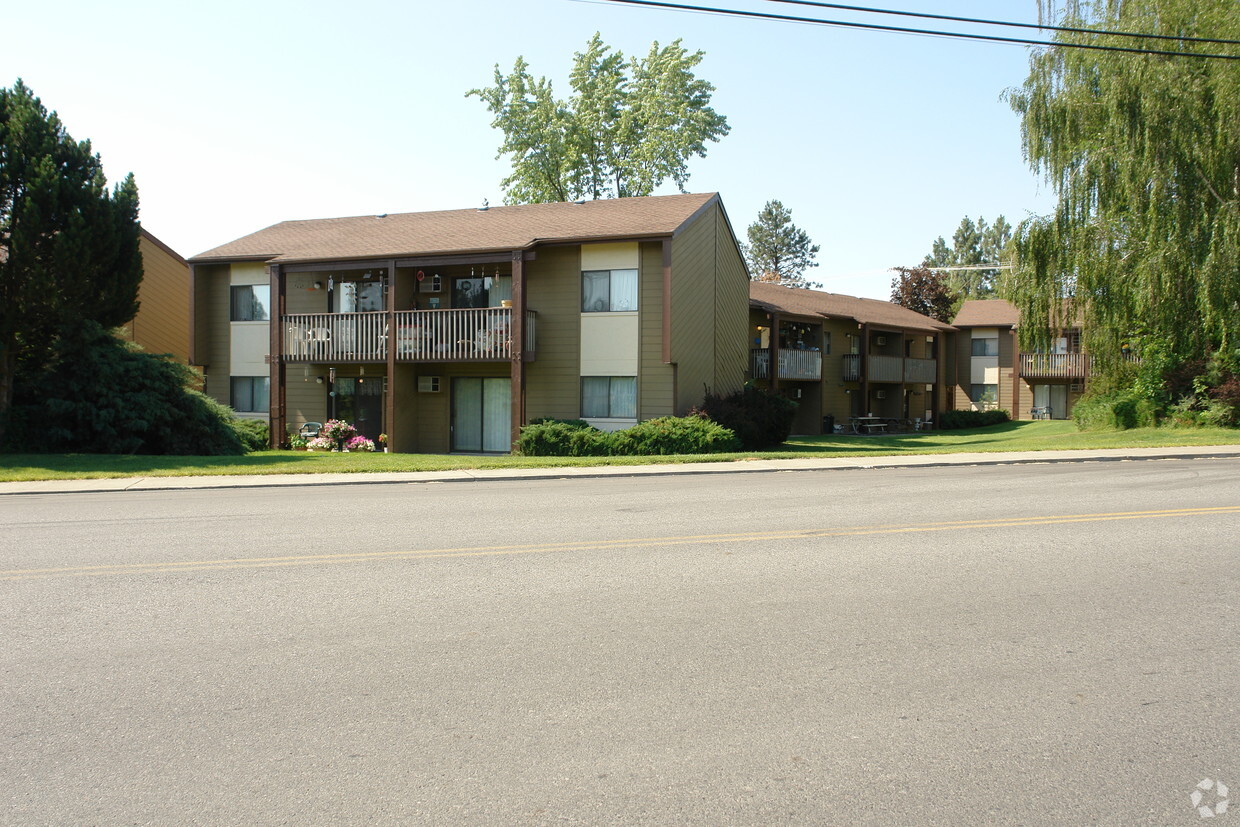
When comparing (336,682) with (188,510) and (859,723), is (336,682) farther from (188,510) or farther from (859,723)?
(188,510)

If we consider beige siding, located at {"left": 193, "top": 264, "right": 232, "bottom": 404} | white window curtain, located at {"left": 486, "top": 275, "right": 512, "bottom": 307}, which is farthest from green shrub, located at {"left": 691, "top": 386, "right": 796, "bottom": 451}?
beige siding, located at {"left": 193, "top": 264, "right": 232, "bottom": 404}

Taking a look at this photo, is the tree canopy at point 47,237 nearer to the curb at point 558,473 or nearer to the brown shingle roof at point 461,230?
the brown shingle roof at point 461,230

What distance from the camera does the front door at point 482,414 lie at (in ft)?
89.4

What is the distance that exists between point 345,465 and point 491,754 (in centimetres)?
1617

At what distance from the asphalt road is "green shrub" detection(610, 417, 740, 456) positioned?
1261cm

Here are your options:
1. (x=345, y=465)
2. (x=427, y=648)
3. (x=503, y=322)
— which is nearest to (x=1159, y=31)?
(x=503, y=322)

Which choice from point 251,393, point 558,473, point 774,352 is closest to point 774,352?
point 774,352

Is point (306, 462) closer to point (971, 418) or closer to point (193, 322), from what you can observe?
point (193, 322)

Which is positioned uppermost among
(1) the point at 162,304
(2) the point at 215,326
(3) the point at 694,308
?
(1) the point at 162,304

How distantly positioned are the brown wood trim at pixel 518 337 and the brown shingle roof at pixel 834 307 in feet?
35.0

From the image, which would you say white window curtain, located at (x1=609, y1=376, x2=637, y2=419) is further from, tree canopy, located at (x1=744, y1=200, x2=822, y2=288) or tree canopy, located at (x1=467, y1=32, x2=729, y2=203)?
tree canopy, located at (x1=744, y1=200, x2=822, y2=288)

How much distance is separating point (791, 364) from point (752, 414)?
9.59 m

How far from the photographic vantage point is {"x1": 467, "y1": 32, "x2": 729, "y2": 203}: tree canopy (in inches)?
1794

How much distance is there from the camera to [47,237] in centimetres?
2111
